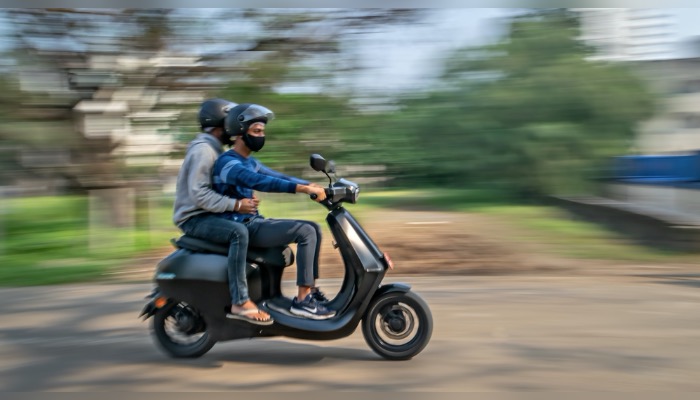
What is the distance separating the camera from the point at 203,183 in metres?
5.29

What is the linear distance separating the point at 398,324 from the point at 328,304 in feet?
1.53

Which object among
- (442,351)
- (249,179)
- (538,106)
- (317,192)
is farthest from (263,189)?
(538,106)

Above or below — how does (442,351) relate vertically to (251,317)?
below

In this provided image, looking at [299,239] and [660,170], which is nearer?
[299,239]

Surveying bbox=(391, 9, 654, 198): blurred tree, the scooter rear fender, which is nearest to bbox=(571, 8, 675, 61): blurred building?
bbox=(391, 9, 654, 198): blurred tree

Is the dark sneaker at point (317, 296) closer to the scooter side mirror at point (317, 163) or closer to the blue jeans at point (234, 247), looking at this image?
the blue jeans at point (234, 247)

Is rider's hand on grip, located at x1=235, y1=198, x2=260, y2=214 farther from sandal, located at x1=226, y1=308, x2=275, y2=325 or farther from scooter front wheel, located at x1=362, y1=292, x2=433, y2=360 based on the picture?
scooter front wheel, located at x1=362, y1=292, x2=433, y2=360

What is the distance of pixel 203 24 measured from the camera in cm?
1108

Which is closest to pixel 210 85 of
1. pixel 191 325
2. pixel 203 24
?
pixel 203 24

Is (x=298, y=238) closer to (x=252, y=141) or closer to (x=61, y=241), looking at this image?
(x=252, y=141)

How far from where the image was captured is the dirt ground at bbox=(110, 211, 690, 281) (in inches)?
382

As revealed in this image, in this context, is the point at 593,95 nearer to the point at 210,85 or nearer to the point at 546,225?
the point at 546,225

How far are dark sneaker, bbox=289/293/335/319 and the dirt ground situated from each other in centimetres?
287

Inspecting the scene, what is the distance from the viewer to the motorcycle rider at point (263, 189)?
517cm
